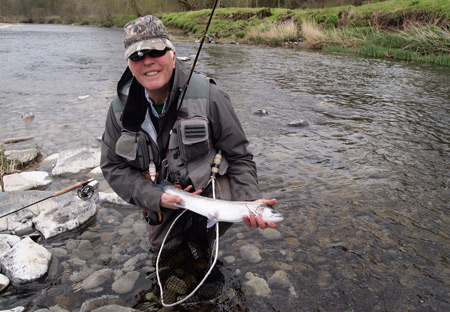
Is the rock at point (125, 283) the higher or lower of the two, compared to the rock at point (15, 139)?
lower

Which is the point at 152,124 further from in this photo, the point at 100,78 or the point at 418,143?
the point at 100,78

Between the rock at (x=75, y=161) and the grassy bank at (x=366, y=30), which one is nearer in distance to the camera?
the rock at (x=75, y=161)

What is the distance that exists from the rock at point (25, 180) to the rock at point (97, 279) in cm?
240

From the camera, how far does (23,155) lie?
622 cm

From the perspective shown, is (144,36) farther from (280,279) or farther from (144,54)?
(280,279)

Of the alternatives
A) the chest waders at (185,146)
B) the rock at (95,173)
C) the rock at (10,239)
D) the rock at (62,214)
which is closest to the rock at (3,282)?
the rock at (10,239)

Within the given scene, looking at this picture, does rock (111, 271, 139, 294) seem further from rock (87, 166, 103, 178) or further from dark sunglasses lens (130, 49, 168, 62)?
rock (87, 166, 103, 178)

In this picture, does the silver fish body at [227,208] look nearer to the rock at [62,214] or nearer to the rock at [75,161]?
the rock at [62,214]

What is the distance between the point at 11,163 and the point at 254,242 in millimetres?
4280

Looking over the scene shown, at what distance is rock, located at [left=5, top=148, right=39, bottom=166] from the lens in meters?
6.04

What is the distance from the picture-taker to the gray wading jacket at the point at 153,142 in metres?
3.11

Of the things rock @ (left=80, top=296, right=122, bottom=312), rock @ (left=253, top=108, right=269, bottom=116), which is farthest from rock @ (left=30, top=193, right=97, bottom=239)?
rock @ (left=253, top=108, right=269, bottom=116)

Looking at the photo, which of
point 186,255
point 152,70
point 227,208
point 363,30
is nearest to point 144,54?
point 152,70

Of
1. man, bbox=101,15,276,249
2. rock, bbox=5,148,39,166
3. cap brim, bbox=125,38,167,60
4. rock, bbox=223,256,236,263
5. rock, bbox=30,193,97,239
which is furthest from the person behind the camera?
rock, bbox=5,148,39,166
